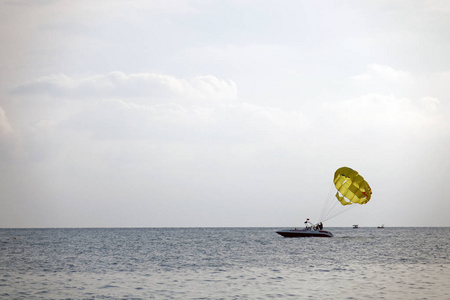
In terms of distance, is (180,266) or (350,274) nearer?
(350,274)

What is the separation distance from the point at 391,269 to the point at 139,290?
73.0 ft

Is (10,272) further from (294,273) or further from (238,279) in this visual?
(294,273)

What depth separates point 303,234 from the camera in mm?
78438

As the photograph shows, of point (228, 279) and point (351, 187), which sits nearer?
point (228, 279)

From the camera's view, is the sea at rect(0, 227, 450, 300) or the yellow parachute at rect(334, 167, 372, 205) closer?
the sea at rect(0, 227, 450, 300)

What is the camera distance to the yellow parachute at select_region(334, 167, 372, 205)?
218 ft

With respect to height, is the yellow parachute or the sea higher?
the yellow parachute

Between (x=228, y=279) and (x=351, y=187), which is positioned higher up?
(x=351, y=187)

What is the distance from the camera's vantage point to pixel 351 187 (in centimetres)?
6731

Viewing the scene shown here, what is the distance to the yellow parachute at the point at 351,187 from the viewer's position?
66562mm

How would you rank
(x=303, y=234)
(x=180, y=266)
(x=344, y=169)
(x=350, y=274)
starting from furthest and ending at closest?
(x=303, y=234) → (x=344, y=169) → (x=180, y=266) → (x=350, y=274)

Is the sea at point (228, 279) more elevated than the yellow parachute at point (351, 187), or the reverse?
the yellow parachute at point (351, 187)

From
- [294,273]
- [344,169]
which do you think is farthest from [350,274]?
[344,169]

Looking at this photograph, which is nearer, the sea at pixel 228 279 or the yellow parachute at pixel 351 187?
the sea at pixel 228 279
